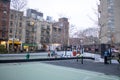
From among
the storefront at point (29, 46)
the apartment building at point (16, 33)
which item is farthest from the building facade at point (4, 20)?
the storefront at point (29, 46)

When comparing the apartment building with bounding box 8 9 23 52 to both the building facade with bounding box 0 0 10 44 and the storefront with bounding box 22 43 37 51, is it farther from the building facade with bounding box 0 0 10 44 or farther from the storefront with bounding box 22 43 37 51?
the storefront with bounding box 22 43 37 51

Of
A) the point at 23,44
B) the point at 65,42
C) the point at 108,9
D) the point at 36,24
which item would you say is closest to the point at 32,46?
the point at 23,44

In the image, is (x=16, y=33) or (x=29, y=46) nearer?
(x=16, y=33)

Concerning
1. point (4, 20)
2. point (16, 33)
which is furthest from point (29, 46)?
point (4, 20)

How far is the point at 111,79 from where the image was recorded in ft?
40.2

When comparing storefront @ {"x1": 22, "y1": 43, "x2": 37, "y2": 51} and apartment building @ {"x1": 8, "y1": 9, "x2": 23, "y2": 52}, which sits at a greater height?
apartment building @ {"x1": 8, "y1": 9, "x2": 23, "y2": 52}

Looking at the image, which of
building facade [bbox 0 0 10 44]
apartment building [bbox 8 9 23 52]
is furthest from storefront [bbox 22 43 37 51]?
building facade [bbox 0 0 10 44]

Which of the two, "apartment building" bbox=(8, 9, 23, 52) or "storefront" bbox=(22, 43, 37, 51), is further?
"storefront" bbox=(22, 43, 37, 51)

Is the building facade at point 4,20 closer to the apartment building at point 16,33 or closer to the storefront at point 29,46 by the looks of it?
the apartment building at point 16,33

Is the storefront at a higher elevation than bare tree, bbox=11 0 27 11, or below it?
below

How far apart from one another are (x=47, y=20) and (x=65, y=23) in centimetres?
2217

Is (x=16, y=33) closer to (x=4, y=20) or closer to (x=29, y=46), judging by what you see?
(x=4, y=20)

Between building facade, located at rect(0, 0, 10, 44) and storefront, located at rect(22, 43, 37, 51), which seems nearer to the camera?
building facade, located at rect(0, 0, 10, 44)

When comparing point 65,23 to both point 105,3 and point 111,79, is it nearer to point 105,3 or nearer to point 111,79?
point 105,3
